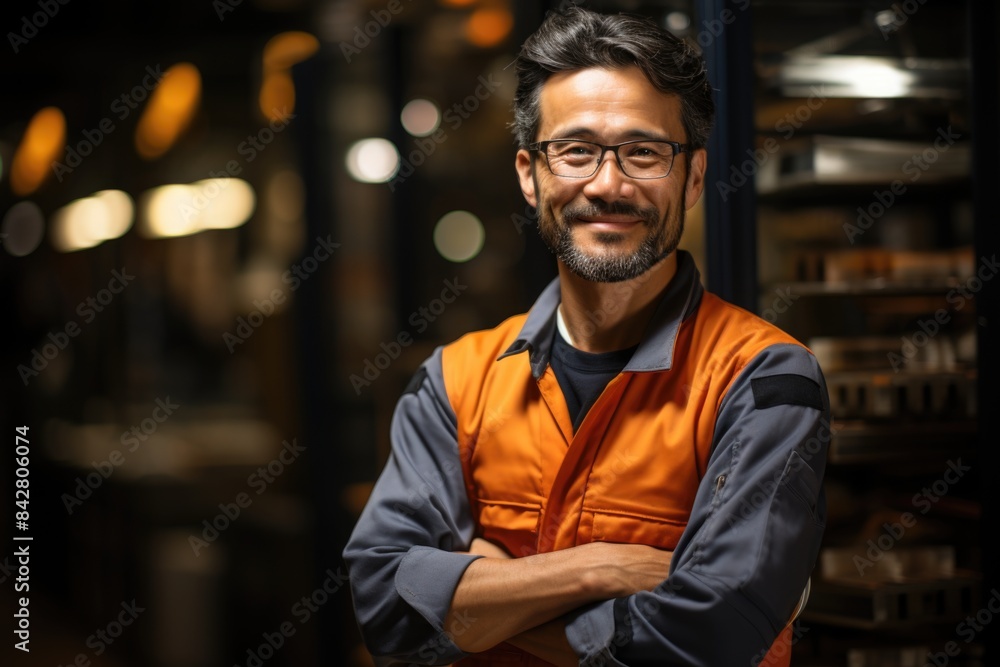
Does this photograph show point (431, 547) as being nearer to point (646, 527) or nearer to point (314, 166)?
point (646, 527)

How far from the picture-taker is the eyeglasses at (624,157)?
157 centimetres

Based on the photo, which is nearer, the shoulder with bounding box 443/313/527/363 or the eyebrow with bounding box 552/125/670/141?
the eyebrow with bounding box 552/125/670/141

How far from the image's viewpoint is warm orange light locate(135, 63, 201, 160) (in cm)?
372

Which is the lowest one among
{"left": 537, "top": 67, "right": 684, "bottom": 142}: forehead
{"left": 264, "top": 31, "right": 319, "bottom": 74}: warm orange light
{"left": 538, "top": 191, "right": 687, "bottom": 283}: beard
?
{"left": 538, "top": 191, "right": 687, "bottom": 283}: beard

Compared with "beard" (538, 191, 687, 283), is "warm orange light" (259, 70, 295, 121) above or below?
above

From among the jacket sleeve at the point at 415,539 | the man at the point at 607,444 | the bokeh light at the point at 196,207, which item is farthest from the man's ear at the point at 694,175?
the bokeh light at the point at 196,207

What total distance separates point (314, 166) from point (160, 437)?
1255 mm

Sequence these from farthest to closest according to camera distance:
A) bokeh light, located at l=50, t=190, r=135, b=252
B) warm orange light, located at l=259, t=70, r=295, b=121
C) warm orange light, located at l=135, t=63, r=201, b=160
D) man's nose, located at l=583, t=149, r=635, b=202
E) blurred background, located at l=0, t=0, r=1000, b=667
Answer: warm orange light, located at l=135, t=63, r=201, b=160, bokeh light, located at l=50, t=190, r=135, b=252, warm orange light, located at l=259, t=70, r=295, b=121, blurred background, located at l=0, t=0, r=1000, b=667, man's nose, located at l=583, t=149, r=635, b=202

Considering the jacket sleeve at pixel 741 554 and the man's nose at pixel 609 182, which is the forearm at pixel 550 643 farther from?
the man's nose at pixel 609 182

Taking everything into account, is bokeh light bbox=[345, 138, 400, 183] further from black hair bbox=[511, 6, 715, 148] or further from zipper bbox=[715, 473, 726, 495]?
zipper bbox=[715, 473, 726, 495]

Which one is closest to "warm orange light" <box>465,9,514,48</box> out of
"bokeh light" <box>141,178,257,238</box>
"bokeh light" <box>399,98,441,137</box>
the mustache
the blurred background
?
the blurred background

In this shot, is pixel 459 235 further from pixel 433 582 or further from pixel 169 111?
pixel 433 582

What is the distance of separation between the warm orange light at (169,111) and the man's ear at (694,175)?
8.80ft

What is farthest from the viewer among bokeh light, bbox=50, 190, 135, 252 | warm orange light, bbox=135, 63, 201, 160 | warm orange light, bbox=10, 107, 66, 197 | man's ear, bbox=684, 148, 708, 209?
warm orange light, bbox=135, 63, 201, 160
